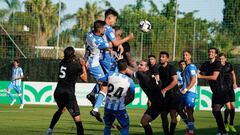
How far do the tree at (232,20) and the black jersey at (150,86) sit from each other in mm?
22949

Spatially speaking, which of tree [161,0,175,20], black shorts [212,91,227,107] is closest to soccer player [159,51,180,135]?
black shorts [212,91,227,107]

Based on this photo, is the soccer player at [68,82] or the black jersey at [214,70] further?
the black jersey at [214,70]

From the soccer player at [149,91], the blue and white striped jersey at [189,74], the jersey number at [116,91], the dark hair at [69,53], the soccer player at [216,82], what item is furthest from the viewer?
the blue and white striped jersey at [189,74]

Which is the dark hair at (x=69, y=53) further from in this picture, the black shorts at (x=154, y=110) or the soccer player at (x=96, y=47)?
the black shorts at (x=154, y=110)

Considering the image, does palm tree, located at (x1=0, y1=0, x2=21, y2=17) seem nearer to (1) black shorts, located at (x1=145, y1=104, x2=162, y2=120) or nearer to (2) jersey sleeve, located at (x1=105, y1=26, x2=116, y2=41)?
(2) jersey sleeve, located at (x1=105, y1=26, x2=116, y2=41)

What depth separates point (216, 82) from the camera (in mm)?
18391

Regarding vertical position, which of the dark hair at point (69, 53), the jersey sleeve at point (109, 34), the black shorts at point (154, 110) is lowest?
the black shorts at point (154, 110)

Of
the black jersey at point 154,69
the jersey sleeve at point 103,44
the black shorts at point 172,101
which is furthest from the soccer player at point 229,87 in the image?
the jersey sleeve at point 103,44

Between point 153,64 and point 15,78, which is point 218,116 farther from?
point 15,78

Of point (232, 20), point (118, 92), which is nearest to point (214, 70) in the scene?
point (118, 92)

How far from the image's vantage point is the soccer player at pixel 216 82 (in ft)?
58.5

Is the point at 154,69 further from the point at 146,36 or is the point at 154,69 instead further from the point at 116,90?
the point at 146,36

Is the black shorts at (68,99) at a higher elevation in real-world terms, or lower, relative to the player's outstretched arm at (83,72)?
lower

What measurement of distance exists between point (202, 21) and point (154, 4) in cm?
670
